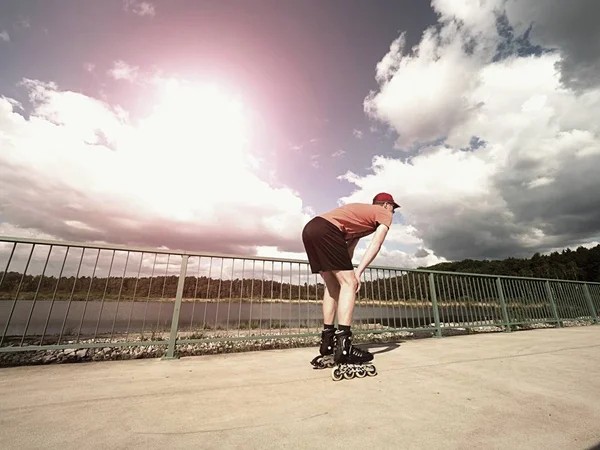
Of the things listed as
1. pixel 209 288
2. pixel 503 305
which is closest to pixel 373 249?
pixel 209 288

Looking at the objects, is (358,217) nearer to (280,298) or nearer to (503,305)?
(280,298)

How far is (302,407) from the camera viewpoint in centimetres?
140

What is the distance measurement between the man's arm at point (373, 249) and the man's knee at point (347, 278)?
0.09 meters

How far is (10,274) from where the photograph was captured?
2854 mm

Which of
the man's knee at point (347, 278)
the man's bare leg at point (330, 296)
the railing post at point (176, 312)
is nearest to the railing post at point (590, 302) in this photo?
the man's bare leg at point (330, 296)

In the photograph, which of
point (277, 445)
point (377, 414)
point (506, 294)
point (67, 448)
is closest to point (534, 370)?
point (377, 414)

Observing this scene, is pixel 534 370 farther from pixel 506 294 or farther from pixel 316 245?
pixel 506 294

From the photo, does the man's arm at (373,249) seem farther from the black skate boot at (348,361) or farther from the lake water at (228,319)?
the lake water at (228,319)

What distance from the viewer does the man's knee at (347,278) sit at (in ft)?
7.23

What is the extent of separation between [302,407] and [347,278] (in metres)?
1.04

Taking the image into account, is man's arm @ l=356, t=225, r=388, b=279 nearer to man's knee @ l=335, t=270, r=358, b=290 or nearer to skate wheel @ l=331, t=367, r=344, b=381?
man's knee @ l=335, t=270, r=358, b=290

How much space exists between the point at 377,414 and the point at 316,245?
1326 millimetres

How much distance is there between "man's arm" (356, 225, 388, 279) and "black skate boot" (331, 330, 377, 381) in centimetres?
54

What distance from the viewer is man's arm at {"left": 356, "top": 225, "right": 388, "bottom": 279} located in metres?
2.28
